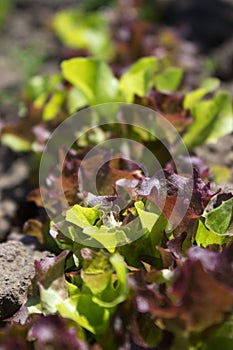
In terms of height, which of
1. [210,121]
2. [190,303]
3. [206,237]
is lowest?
[210,121]

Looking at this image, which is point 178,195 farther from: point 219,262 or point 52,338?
point 52,338

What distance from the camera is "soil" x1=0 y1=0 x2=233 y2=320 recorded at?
A: 6.38 ft

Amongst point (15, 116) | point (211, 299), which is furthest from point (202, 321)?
point (15, 116)

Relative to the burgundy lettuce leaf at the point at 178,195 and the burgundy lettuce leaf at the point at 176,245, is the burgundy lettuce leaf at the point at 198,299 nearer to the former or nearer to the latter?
the burgundy lettuce leaf at the point at 176,245

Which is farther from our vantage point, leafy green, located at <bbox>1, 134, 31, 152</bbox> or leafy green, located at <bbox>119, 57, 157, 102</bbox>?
leafy green, located at <bbox>1, 134, 31, 152</bbox>

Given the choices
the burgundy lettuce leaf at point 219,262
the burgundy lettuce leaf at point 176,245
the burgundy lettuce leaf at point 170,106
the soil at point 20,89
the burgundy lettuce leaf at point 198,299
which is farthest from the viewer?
the burgundy lettuce leaf at point 170,106

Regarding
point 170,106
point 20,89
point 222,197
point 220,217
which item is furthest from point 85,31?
point 220,217

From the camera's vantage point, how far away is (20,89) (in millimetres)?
3504

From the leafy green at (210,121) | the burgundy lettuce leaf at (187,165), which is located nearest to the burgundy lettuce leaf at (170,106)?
the leafy green at (210,121)

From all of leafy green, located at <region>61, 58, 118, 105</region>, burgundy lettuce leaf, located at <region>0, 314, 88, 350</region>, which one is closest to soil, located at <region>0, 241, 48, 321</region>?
burgundy lettuce leaf, located at <region>0, 314, 88, 350</region>

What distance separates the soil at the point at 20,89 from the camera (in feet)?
6.38

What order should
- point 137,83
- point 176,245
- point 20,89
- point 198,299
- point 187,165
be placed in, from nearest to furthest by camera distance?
point 198,299 → point 176,245 → point 187,165 → point 137,83 → point 20,89

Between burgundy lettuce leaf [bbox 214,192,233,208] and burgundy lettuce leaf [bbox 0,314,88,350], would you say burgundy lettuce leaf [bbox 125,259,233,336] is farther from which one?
burgundy lettuce leaf [bbox 214,192,233,208]

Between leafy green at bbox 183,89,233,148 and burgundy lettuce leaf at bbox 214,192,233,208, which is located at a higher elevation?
burgundy lettuce leaf at bbox 214,192,233,208
